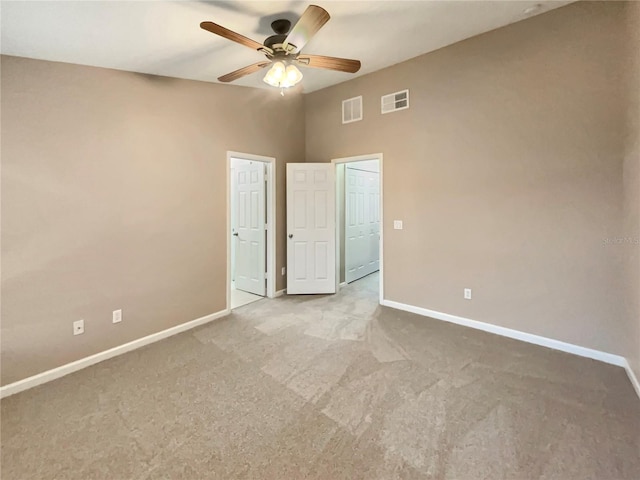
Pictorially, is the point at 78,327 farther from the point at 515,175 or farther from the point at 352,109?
the point at 515,175

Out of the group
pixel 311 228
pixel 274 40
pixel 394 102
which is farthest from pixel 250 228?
pixel 274 40

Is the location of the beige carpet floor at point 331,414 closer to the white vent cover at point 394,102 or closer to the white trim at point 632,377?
the white trim at point 632,377

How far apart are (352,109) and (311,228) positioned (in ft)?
5.91

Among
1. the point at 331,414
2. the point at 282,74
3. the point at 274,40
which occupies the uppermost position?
the point at 274,40

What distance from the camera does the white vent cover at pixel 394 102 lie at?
3738 mm

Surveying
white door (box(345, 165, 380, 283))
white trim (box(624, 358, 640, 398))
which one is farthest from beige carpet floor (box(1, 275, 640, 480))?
white door (box(345, 165, 380, 283))

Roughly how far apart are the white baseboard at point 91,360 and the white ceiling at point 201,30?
2.48 m

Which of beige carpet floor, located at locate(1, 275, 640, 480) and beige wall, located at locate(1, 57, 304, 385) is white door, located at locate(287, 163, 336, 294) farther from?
beige carpet floor, located at locate(1, 275, 640, 480)

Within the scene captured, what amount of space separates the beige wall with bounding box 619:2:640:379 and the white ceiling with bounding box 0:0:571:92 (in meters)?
0.78

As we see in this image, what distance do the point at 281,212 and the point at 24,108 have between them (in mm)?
2904

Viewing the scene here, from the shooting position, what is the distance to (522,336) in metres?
3.06

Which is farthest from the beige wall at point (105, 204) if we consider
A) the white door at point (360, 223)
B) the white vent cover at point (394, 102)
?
the white door at point (360, 223)

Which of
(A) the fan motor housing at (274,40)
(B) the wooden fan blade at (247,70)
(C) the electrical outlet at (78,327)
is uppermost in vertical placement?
(A) the fan motor housing at (274,40)

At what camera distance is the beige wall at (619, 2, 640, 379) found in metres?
2.14
